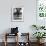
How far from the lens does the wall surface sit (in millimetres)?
6508

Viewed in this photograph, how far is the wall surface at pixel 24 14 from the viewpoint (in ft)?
21.4

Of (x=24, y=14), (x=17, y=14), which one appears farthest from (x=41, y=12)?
(x=17, y=14)

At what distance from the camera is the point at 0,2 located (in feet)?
21.3

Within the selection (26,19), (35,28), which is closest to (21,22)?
(26,19)

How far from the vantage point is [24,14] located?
6.53 metres

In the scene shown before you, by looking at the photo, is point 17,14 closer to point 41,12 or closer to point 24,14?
point 24,14

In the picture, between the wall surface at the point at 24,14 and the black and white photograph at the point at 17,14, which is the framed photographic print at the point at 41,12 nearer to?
the wall surface at the point at 24,14

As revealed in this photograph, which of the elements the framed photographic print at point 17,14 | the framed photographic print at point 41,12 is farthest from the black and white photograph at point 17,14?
the framed photographic print at point 41,12

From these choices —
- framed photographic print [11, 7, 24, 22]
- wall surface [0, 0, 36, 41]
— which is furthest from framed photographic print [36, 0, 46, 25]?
framed photographic print [11, 7, 24, 22]

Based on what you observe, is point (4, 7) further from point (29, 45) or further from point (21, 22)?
point (29, 45)

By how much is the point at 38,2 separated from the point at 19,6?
2.81 feet

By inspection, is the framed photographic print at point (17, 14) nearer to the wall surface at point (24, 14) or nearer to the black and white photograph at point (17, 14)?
the black and white photograph at point (17, 14)

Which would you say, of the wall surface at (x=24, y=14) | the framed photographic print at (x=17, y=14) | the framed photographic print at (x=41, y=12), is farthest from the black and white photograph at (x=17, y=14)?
the framed photographic print at (x=41, y=12)

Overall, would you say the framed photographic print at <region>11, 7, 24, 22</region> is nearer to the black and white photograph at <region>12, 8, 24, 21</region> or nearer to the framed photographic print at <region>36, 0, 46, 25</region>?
the black and white photograph at <region>12, 8, 24, 21</region>
